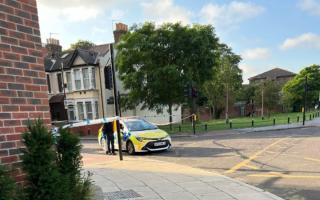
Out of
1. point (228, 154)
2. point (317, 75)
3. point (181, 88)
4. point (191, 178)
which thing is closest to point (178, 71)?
point (181, 88)

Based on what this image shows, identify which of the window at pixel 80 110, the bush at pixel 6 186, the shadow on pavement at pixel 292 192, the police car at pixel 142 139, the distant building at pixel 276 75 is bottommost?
the shadow on pavement at pixel 292 192

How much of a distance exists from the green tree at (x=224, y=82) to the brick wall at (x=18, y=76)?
27080 millimetres

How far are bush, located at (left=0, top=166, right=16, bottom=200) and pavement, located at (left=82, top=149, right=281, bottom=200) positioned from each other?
8.59ft

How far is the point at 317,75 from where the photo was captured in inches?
2997

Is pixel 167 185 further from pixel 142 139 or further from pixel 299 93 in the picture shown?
pixel 299 93

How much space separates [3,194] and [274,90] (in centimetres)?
6422

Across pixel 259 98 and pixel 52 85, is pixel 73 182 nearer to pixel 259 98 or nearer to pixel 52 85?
pixel 52 85

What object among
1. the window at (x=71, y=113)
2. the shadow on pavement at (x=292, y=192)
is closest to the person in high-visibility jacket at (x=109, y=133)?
the shadow on pavement at (x=292, y=192)

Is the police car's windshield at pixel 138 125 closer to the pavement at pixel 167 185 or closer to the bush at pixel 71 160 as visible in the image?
the pavement at pixel 167 185

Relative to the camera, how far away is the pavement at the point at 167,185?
254 inches

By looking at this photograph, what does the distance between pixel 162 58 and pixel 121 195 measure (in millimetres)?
23203

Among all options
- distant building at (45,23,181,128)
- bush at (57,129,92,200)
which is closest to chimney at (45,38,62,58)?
distant building at (45,23,181,128)

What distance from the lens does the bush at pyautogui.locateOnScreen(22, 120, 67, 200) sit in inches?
135

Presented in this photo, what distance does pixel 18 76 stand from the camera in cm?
367
